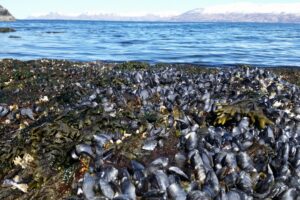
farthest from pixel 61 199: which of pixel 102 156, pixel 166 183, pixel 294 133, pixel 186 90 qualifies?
pixel 186 90

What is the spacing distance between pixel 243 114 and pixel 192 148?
1.40 m

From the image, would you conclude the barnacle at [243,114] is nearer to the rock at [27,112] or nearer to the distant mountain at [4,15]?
the rock at [27,112]

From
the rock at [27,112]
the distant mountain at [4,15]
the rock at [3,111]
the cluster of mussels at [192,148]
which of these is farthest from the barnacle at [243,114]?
the distant mountain at [4,15]

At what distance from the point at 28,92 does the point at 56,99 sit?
1830 mm

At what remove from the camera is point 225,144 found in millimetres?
4594

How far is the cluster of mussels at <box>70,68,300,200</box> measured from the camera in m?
3.73

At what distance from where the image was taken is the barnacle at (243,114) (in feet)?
17.7

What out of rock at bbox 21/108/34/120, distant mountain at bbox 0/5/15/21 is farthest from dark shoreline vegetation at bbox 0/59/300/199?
distant mountain at bbox 0/5/15/21

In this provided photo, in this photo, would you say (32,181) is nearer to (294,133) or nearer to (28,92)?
(294,133)

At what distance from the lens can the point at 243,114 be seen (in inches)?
217

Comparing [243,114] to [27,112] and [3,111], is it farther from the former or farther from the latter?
[3,111]

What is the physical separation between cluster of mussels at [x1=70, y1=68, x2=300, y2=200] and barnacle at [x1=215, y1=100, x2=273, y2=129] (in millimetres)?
13

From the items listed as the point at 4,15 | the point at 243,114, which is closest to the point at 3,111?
the point at 243,114

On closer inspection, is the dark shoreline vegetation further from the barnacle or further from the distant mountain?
the distant mountain
